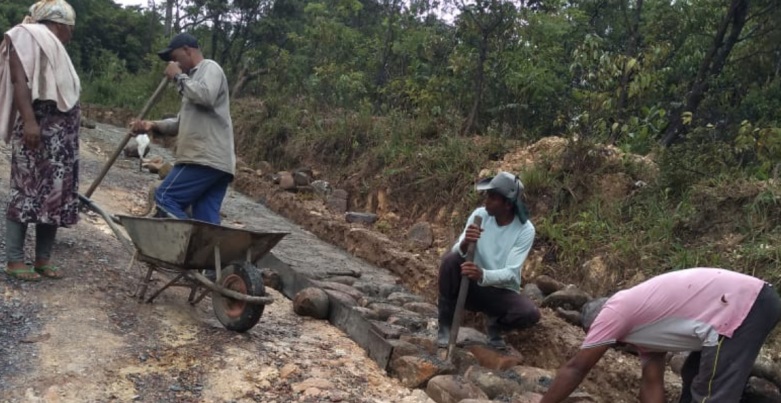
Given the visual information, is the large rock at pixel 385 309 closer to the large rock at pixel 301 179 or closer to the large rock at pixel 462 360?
the large rock at pixel 462 360

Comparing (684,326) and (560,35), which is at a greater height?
(560,35)

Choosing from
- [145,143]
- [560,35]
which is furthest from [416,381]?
[145,143]

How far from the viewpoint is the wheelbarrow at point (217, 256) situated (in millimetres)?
3863

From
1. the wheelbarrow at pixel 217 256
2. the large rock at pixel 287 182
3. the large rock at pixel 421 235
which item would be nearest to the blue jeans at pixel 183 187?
the wheelbarrow at pixel 217 256

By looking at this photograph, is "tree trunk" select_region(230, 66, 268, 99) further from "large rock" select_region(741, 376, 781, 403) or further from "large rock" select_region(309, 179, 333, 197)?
"large rock" select_region(741, 376, 781, 403)

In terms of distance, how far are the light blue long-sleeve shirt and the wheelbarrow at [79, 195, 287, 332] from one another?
4.01 feet

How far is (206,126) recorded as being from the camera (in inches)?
174

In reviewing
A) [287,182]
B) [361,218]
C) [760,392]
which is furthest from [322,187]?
[760,392]

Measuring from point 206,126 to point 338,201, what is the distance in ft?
16.8

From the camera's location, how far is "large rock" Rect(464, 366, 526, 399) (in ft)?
12.2

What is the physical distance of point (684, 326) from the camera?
9.41 ft

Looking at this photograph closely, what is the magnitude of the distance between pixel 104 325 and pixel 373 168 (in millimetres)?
6124

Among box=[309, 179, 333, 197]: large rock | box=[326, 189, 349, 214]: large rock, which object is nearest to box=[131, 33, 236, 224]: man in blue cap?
box=[326, 189, 349, 214]: large rock

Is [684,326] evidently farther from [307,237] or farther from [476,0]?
[476,0]
